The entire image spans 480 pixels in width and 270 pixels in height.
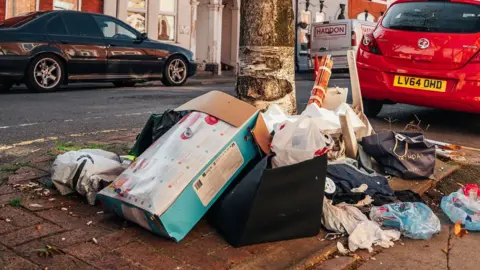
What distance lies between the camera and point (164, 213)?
9.29 ft

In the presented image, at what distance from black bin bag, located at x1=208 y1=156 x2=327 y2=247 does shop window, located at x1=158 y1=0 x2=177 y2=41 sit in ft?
57.6

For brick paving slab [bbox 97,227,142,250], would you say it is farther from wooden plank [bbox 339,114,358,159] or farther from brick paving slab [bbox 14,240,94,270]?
wooden plank [bbox 339,114,358,159]

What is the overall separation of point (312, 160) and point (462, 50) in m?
4.22

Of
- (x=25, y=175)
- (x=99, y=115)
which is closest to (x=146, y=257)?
(x=25, y=175)

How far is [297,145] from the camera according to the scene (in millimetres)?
3160

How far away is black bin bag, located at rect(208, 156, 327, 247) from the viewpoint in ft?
9.59

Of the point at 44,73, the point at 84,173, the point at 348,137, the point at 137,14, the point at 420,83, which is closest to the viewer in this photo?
the point at 84,173

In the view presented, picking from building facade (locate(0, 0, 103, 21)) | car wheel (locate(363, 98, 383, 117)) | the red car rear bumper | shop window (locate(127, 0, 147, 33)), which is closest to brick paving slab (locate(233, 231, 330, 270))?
the red car rear bumper

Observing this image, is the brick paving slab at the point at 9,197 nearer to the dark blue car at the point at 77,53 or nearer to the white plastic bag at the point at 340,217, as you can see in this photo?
the white plastic bag at the point at 340,217

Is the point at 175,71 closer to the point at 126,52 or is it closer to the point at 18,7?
the point at 126,52

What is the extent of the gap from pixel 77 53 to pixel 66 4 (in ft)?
21.0

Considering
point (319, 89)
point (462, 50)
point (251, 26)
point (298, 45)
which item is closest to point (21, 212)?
point (251, 26)

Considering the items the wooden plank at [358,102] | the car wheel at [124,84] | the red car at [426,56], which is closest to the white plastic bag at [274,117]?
the wooden plank at [358,102]

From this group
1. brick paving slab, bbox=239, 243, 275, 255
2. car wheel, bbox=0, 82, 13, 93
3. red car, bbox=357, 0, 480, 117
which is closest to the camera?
brick paving slab, bbox=239, 243, 275, 255
